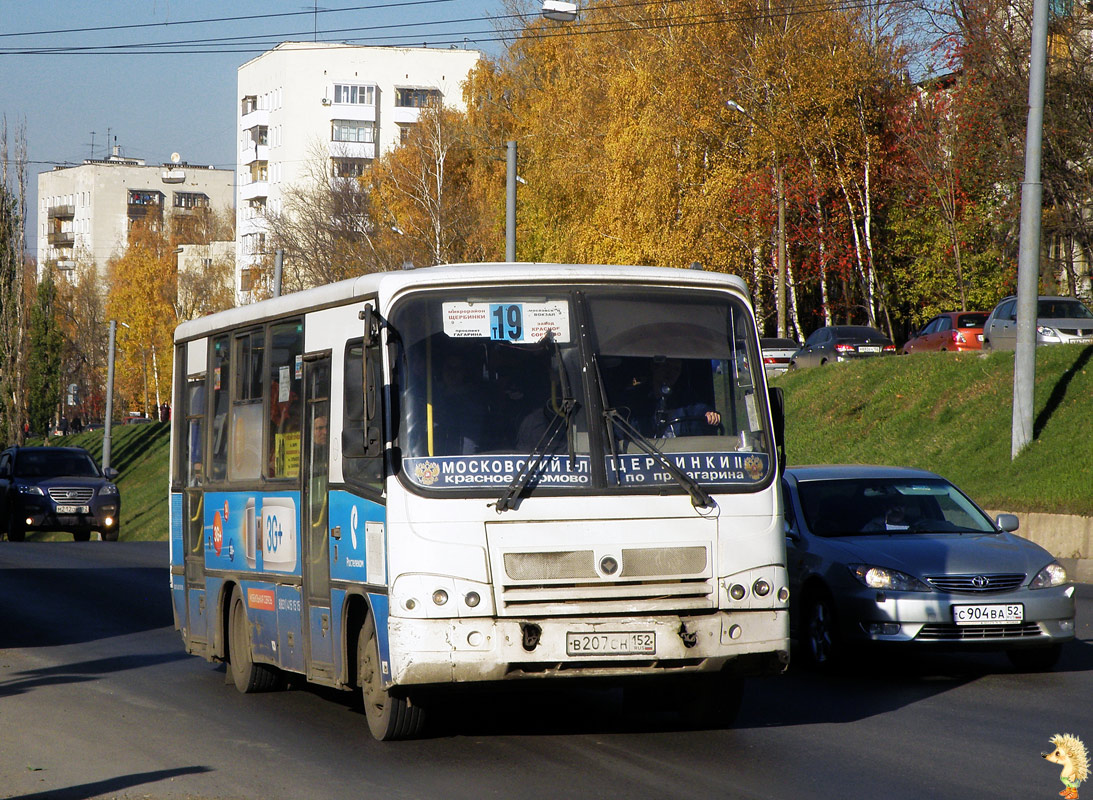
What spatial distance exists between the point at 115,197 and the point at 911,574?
146 metres

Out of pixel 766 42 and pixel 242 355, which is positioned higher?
pixel 766 42

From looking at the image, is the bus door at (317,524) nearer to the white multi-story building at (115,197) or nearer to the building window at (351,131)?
the building window at (351,131)

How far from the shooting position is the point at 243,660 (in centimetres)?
1079

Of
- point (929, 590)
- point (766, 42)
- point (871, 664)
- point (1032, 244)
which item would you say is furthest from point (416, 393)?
point (766, 42)

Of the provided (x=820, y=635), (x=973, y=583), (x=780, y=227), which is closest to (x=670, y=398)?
(x=973, y=583)

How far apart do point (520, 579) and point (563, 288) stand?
1628 millimetres

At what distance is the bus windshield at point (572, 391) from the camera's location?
812 centimetres

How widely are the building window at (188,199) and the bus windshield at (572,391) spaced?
146m

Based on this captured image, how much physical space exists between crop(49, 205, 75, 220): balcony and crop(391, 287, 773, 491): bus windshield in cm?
15399

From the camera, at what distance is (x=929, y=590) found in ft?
34.7

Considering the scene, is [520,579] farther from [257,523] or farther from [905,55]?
[905,55]

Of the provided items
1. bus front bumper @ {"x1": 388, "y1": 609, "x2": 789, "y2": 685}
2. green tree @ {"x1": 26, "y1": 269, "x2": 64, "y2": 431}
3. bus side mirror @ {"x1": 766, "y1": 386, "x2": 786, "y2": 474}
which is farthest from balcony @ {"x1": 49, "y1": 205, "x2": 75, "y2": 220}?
bus front bumper @ {"x1": 388, "y1": 609, "x2": 789, "y2": 685}

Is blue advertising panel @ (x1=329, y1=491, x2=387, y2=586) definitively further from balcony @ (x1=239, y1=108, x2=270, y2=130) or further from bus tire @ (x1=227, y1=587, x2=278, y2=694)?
balcony @ (x1=239, y1=108, x2=270, y2=130)

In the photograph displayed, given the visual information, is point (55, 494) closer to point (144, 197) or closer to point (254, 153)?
point (254, 153)
